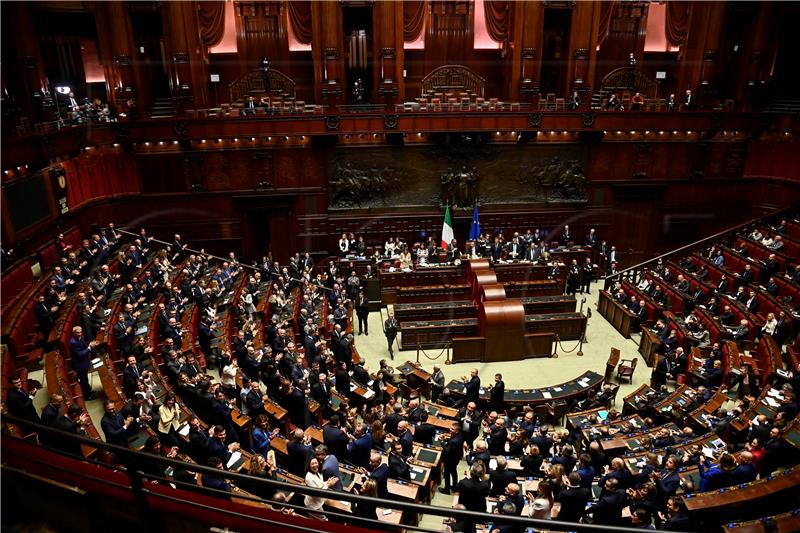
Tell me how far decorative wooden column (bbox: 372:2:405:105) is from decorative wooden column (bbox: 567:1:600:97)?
5.78m

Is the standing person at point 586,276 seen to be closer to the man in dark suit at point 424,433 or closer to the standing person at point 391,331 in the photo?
the standing person at point 391,331

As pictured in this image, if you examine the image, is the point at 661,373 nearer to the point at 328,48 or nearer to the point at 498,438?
the point at 498,438

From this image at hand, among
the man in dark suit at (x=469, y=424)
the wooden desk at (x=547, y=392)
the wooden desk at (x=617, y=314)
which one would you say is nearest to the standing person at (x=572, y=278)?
the wooden desk at (x=617, y=314)

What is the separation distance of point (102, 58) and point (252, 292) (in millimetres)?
9266

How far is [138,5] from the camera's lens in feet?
54.1

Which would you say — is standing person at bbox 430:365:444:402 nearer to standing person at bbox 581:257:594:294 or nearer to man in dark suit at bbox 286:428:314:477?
man in dark suit at bbox 286:428:314:477

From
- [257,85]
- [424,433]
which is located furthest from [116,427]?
[257,85]

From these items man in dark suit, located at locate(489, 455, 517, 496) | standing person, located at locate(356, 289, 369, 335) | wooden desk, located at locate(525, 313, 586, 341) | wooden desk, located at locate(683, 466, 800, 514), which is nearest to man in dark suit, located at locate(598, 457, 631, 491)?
wooden desk, located at locate(683, 466, 800, 514)

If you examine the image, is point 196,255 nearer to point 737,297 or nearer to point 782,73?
point 737,297

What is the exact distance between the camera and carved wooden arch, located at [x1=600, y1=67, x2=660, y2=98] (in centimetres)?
1942

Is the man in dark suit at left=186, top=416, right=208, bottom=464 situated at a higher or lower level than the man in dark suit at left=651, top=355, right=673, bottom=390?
higher

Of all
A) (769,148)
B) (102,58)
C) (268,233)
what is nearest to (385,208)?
(268,233)

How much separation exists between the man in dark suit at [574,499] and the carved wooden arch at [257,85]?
636 inches

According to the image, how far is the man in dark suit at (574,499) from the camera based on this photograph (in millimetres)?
6066
